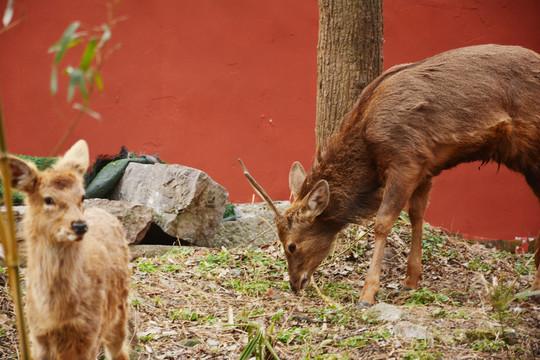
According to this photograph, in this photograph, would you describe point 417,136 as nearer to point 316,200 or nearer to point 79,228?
point 316,200

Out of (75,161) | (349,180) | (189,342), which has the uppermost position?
(75,161)

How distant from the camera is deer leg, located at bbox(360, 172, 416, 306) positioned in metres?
5.16

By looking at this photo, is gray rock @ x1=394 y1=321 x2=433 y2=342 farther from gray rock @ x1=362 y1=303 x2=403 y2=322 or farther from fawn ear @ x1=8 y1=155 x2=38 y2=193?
fawn ear @ x1=8 y1=155 x2=38 y2=193

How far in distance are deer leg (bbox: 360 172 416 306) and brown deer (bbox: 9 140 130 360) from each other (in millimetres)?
2576

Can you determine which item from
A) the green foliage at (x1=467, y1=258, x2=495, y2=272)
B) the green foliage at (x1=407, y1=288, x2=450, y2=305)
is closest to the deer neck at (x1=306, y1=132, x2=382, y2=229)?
the green foliage at (x1=407, y1=288, x2=450, y2=305)

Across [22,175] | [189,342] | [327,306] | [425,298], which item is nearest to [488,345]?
[425,298]

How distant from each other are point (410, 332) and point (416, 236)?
5.82ft

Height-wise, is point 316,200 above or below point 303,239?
above

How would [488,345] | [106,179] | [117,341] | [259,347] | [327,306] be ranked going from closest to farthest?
[117,341]
[259,347]
[488,345]
[327,306]
[106,179]

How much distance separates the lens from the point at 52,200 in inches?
115

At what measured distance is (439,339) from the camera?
405cm

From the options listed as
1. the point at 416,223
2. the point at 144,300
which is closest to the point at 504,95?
the point at 416,223

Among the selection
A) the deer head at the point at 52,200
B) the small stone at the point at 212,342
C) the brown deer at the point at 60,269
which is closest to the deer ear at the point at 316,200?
the small stone at the point at 212,342

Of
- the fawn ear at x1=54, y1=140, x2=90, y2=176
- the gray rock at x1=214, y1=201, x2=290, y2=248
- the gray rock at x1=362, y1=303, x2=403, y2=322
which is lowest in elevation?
the gray rock at x1=214, y1=201, x2=290, y2=248
